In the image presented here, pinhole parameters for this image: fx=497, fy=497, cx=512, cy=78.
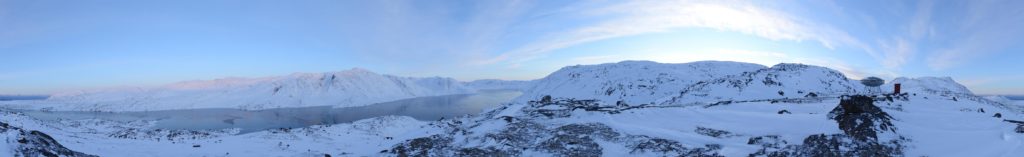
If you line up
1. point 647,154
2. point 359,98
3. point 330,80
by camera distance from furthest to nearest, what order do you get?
1. point 330,80
2. point 359,98
3. point 647,154

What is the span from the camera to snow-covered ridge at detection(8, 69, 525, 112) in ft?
433

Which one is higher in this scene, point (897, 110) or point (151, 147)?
point (897, 110)

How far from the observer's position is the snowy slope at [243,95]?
132375 mm

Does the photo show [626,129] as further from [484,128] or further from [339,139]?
[339,139]

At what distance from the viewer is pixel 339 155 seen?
2366 cm

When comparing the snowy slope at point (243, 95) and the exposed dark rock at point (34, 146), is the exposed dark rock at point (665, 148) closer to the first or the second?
the exposed dark rock at point (34, 146)

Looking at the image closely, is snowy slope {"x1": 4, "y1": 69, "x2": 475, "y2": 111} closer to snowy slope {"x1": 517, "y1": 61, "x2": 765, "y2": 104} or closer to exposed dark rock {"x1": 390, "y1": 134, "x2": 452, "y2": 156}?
snowy slope {"x1": 517, "y1": 61, "x2": 765, "y2": 104}

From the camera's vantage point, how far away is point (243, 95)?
504 feet

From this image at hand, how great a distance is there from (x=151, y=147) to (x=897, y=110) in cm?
3300

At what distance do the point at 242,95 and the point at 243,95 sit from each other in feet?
1.30

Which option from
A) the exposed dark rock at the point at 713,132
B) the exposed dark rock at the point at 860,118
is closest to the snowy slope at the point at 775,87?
the exposed dark rock at the point at 713,132

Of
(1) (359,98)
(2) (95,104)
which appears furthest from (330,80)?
(2) (95,104)

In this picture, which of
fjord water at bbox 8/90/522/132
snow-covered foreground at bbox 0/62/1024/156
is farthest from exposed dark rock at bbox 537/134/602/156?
fjord water at bbox 8/90/522/132

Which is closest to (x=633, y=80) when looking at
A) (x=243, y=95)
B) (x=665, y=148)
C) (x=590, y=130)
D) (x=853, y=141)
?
(x=590, y=130)
